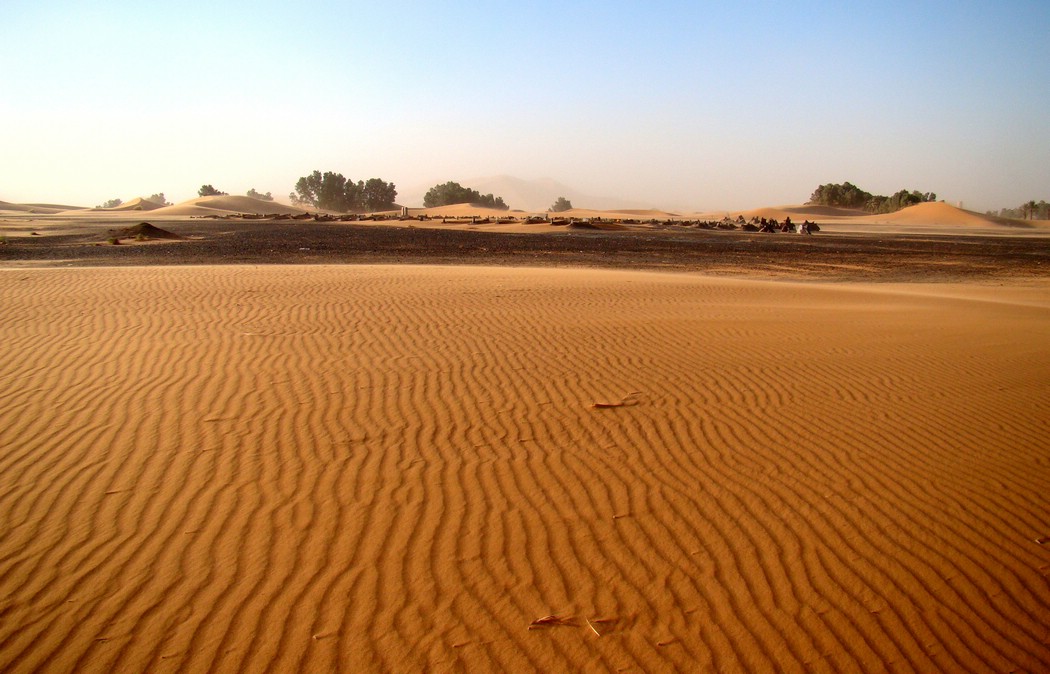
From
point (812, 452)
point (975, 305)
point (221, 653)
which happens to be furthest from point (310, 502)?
point (975, 305)

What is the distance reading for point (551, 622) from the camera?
345 centimetres

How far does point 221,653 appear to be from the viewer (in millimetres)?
3191

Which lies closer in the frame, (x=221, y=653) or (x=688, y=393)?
(x=221, y=653)

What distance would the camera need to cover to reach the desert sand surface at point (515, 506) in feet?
11.0

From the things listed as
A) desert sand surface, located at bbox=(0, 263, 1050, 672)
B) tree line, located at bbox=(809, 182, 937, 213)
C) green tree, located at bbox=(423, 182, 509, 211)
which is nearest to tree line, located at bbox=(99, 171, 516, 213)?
green tree, located at bbox=(423, 182, 509, 211)

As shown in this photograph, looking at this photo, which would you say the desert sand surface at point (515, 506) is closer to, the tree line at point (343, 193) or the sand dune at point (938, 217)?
the sand dune at point (938, 217)

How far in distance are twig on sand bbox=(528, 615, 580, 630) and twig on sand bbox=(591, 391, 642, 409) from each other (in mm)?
3145

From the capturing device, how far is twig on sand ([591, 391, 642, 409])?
6.54 m

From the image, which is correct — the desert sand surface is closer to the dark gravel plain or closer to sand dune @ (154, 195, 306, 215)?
Result: the dark gravel plain

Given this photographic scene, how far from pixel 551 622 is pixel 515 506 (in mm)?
1147

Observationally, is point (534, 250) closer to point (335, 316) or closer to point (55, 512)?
point (335, 316)

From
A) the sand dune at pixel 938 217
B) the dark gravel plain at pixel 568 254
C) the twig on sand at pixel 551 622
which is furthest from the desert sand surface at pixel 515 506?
the sand dune at pixel 938 217

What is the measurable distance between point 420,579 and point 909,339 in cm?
911

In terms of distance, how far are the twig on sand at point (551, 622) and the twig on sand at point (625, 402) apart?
3.14 meters
